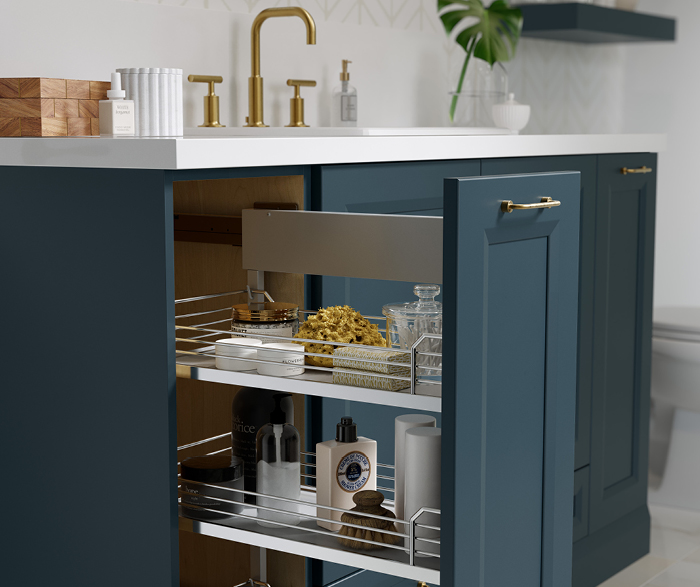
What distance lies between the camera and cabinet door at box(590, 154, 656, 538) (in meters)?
2.29

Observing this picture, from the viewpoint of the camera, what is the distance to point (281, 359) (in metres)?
1.22

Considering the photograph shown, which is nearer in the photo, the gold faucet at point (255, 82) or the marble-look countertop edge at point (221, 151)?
the marble-look countertop edge at point (221, 151)

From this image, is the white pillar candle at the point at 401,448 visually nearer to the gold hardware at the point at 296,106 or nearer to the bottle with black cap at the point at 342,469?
the bottle with black cap at the point at 342,469

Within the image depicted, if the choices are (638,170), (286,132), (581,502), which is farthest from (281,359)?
(638,170)

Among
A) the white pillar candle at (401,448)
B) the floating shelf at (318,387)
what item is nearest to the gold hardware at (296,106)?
the floating shelf at (318,387)

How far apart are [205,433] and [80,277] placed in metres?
0.51

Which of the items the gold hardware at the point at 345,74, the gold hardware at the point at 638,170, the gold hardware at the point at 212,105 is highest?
the gold hardware at the point at 345,74

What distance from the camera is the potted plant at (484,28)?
8.39 ft

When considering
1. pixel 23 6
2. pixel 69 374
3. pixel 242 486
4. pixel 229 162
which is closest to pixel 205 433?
pixel 242 486

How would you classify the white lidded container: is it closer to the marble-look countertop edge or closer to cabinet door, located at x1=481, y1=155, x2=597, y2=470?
cabinet door, located at x1=481, y1=155, x2=597, y2=470

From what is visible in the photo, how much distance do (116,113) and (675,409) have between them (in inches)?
95.6

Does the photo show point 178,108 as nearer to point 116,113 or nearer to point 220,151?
point 116,113

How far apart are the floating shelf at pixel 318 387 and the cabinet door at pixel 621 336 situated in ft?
4.09

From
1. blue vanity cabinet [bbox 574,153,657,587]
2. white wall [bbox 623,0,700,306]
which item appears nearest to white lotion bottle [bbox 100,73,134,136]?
blue vanity cabinet [bbox 574,153,657,587]
